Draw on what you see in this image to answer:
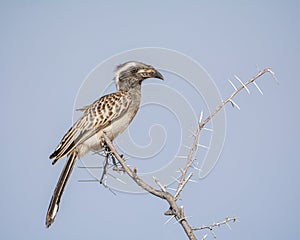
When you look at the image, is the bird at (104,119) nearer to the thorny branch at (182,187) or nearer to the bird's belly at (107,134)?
the bird's belly at (107,134)

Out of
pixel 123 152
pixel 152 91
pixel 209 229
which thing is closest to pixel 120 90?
pixel 152 91

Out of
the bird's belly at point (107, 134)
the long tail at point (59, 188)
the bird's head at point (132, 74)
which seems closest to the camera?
the long tail at point (59, 188)

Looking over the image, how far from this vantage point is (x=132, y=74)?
19.6 ft

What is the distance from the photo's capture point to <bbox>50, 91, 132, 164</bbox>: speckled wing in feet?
16.4

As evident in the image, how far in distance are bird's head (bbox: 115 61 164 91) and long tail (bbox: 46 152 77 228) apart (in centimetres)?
136

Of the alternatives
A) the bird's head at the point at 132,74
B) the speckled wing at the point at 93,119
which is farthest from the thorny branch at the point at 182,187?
the bird's head at the point at 132,74

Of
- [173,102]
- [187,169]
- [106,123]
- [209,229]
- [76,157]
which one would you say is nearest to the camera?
[209,229]

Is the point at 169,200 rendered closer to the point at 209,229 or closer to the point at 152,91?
the point at 209,229

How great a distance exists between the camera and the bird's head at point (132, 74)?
5.67m

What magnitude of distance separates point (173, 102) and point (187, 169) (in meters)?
1.32

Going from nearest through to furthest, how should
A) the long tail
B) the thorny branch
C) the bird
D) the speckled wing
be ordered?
the thorny branch
the long tail
the bird
the speckled wing

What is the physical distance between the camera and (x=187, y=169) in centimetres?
305

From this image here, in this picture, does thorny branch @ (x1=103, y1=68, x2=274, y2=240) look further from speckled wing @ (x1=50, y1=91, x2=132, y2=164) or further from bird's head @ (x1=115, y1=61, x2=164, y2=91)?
bird's head @ (x1=115, y1=61, x2=164, y2=91)

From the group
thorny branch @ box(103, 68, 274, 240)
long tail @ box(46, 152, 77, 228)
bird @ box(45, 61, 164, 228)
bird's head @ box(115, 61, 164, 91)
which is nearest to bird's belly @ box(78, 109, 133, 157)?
bird @ box(45, 61, 164, 228)
